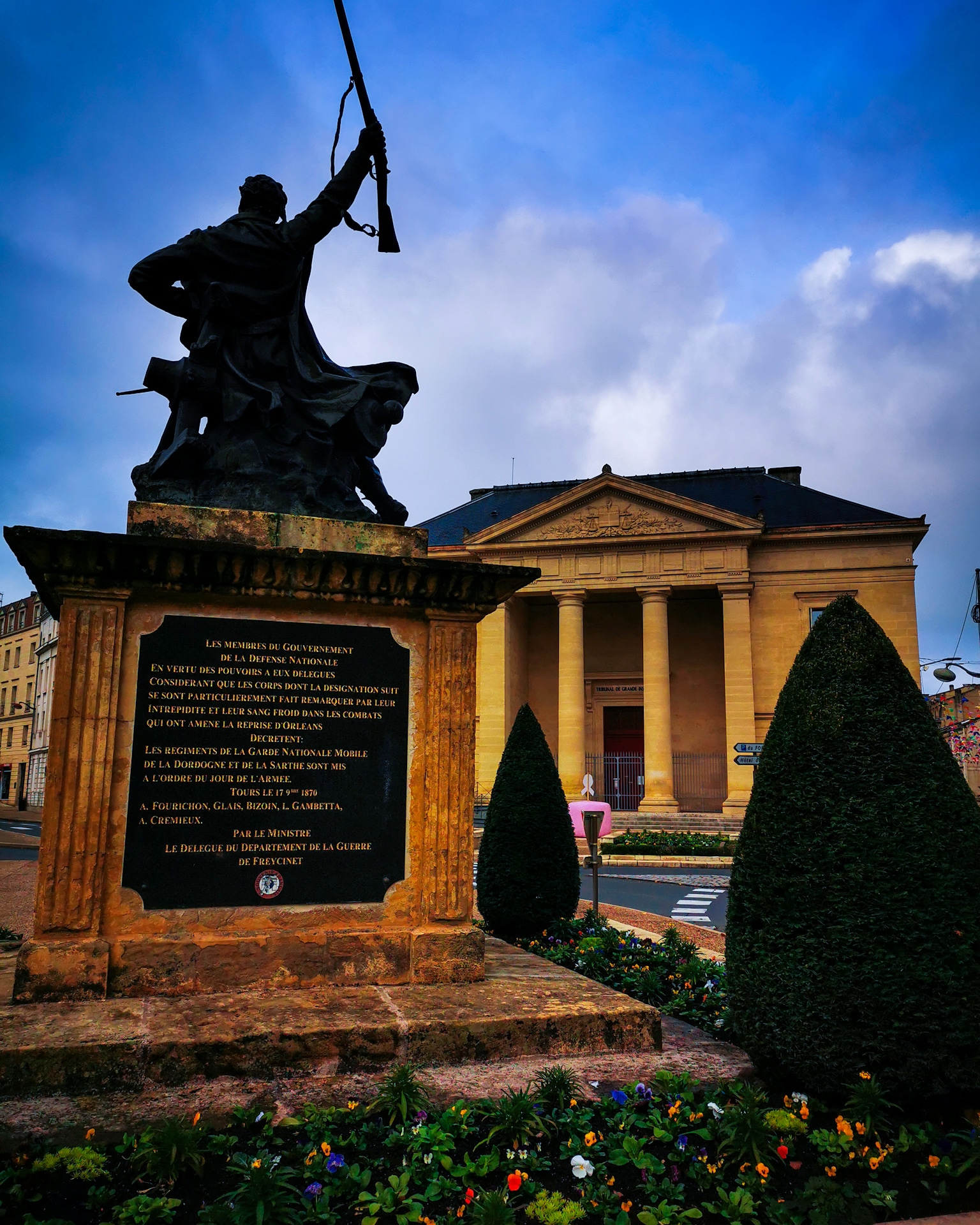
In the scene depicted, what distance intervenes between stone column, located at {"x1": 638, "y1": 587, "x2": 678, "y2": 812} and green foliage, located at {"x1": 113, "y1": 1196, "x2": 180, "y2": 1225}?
36144 millimetres

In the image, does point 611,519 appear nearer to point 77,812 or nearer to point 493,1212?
point 77,812

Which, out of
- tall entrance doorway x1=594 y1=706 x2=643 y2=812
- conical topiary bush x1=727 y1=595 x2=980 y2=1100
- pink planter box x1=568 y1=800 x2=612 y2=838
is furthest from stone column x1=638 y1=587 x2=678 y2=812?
conical topiary bush x1=727 y1=595 x2=980 y2=1100

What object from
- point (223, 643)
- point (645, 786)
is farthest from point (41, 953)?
point (645, 786)

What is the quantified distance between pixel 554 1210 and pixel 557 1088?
33.0 inches

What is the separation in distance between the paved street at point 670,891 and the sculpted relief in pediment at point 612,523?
18.3 meters

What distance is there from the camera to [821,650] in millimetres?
4801

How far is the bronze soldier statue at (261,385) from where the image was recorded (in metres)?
5.85

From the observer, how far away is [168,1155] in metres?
3.36

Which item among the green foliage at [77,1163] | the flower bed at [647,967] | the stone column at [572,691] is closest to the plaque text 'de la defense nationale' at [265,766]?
the green foliage at [77,1163]

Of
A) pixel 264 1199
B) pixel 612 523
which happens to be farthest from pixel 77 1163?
pixel 612 523

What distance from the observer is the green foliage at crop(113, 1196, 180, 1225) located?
3066 millimetres

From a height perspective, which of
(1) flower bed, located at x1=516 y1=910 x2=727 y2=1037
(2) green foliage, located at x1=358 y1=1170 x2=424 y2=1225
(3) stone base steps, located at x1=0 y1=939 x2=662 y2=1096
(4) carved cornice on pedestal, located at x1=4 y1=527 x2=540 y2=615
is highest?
(4) carved cornice on pedestal, located at x1=4 y1=527 x2=540 y2=615

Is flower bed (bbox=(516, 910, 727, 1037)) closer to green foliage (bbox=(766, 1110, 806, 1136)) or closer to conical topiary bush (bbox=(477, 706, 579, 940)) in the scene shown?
conical topiary bush (bbox=(477, 706, 579, 940))

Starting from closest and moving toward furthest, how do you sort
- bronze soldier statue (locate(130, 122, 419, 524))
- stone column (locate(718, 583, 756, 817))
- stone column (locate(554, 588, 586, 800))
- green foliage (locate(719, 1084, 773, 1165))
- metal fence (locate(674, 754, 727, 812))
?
green foliage (locate(719, 1084, 773, 1165)), bronze soldier statue (locate(130, 122, 419, 524)), stone column (locate(718, 583, 756, 817)), stone column (locate(554, 588, 586, 800)), metal fence (locate(674, 754, 727, 812))
